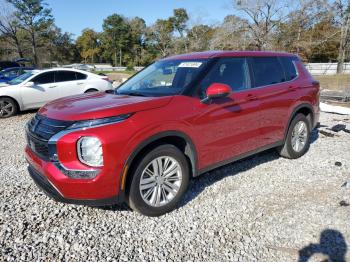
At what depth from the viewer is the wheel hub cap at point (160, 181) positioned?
3.39 meters

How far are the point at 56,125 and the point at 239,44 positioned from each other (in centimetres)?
Result: 3625

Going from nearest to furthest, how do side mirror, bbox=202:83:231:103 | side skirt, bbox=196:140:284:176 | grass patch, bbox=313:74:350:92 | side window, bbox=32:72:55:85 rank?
side mirror, bbox=202:83:231:103 → side skirt, bbox=196:140:284:176 → side window, bbox=32:72:55:85 → grass patch, bbox=313:74:350:92

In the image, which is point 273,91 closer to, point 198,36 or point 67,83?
point 67,83

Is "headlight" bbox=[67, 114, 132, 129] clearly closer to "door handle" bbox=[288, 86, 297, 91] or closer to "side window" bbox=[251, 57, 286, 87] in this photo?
"side window" bbox=[251, 57, 286, 87]

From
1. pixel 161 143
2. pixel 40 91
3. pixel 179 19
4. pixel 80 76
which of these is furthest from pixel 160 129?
pixel 179 19

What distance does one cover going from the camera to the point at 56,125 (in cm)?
315

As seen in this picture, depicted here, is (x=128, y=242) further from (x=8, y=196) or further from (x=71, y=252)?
(x=8, y=196)

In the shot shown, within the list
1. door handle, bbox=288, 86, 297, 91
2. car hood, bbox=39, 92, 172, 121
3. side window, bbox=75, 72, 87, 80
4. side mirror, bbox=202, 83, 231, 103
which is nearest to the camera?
car hood, bbox=39, 92, 172, 121

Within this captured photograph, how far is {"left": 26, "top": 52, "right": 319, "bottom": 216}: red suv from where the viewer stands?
9.93 ft

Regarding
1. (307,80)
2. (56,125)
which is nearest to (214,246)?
(56,125)

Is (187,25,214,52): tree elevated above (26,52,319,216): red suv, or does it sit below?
above

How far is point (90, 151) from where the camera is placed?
2.99 metres

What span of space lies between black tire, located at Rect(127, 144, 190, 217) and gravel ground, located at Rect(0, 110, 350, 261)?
5.0 inches

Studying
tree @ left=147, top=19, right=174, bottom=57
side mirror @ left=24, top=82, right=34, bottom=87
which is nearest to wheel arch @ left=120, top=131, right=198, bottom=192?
side mirror @ left=24, top=82, right=34, bottom=87
